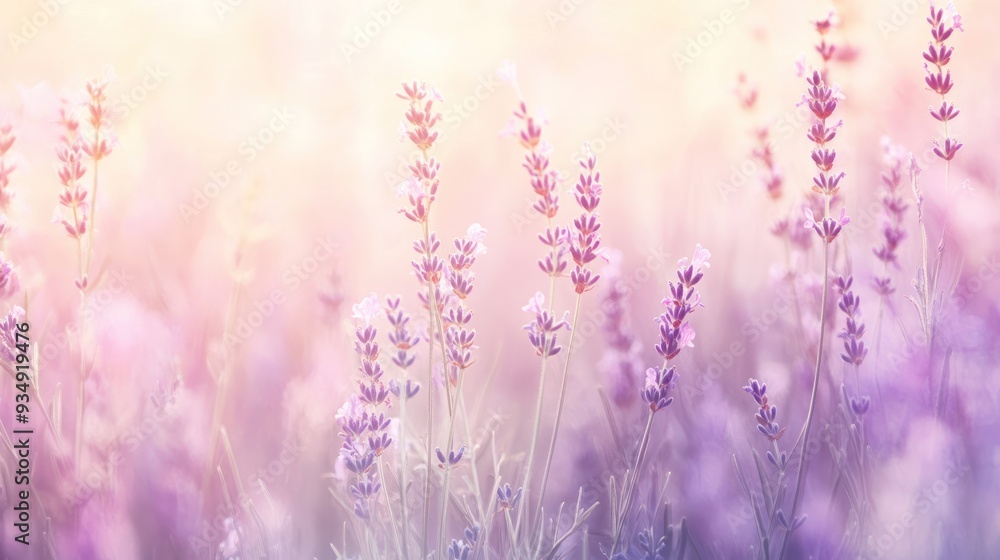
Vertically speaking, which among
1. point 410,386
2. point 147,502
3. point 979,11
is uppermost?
point 979,11

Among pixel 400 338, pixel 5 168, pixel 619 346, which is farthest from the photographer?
pixel 619 346

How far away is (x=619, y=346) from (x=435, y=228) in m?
0.55

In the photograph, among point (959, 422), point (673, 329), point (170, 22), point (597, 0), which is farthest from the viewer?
point (597, 0)

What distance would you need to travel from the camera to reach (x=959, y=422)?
1.19 metres

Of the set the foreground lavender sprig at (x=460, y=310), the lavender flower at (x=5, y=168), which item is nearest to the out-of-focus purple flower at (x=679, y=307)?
the foreground lavender sprig at (x=460, y=310)

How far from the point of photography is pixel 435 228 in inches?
62.7

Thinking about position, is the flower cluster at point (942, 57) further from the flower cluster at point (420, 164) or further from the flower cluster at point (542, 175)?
the flower cluster at point (420, 164)

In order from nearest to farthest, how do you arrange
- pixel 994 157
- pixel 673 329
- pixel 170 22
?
pixel 673 329
pixel 994 157
pixel 170 22

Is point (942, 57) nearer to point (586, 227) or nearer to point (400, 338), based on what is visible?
point (586, 227)

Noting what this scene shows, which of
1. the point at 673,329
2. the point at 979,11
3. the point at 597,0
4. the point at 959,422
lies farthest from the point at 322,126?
the point at 979,11

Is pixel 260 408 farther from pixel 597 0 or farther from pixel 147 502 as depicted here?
pixel 597 0

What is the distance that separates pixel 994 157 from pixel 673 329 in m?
1.11

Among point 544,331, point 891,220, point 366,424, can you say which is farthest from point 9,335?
point 891,220

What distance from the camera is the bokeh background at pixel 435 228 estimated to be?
120 centimetres
